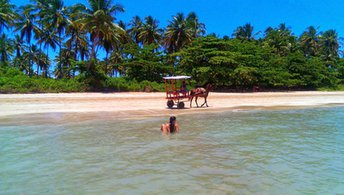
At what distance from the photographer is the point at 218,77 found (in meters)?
36.5

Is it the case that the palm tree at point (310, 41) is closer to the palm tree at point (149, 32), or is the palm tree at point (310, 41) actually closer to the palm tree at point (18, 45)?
the palm tree at point (149, 32)

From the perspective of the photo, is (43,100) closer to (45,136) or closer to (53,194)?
(45,136)

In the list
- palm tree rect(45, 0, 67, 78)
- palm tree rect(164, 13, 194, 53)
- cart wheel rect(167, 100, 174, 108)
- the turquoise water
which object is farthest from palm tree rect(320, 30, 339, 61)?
the turquoise water

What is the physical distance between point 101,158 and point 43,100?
54.2ft

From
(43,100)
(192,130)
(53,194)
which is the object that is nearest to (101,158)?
(53,194)

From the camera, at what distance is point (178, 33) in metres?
51.8

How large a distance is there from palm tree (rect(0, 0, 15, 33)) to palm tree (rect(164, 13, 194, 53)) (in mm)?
24015

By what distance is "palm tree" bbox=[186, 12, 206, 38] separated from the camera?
54.2m

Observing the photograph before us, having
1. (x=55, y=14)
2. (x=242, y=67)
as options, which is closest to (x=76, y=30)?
(x=55, y=14)

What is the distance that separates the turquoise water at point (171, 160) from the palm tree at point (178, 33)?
133 ft

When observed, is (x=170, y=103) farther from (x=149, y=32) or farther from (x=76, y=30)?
(x=149, y=32)

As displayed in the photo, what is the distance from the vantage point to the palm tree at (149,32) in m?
53.7

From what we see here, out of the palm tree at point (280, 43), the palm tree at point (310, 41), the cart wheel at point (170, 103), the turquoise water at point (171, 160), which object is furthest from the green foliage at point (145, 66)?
the palm tree at point (310, 41)

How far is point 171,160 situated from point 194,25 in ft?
167
